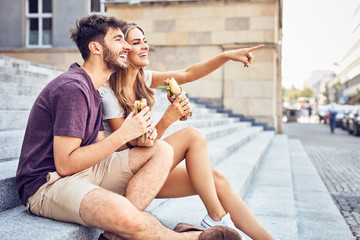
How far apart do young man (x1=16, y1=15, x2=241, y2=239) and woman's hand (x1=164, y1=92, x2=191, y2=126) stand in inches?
10.2

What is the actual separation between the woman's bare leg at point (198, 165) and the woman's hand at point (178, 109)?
7.8 inches

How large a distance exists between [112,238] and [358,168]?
7.55 m

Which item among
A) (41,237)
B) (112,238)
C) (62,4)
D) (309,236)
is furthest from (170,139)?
(62,4)

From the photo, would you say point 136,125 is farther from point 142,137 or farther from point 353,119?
point 353,119

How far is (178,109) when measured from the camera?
8.44 feet

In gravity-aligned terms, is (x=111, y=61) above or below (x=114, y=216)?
above

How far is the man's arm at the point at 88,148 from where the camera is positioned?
78.0 inches

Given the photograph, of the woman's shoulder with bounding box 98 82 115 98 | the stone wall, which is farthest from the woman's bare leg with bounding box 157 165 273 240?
the stone wall

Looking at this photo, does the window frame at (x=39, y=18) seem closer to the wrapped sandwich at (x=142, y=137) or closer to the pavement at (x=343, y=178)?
the pavement at (x=343, y=178)

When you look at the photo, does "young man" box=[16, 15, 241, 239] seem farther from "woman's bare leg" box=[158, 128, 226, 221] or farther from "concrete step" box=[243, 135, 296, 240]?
"concrete step" box=[243, 135, 296, 240]

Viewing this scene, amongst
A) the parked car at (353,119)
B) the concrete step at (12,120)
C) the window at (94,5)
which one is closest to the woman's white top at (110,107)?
the concrete step at (12,120)

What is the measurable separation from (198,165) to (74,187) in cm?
97

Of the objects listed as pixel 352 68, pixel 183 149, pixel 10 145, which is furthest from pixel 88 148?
pixel 352 68

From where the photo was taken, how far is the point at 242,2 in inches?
542
